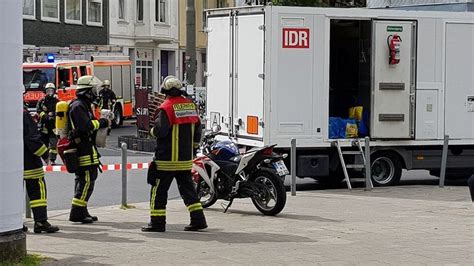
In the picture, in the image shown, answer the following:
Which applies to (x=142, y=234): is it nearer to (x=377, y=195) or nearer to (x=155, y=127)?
(x=155, y=127)

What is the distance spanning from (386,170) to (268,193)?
476cm

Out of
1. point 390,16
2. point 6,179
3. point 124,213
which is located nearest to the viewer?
point 6,179

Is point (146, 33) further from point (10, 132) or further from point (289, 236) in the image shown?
point (10, 132)

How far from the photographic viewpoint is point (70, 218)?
11.2 meters

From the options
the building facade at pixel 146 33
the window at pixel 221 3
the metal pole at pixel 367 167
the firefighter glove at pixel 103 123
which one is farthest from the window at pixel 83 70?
the window at pixel 221 3

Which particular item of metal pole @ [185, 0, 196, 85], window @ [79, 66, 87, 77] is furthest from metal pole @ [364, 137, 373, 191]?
window @ [79, 66, 87, 77]

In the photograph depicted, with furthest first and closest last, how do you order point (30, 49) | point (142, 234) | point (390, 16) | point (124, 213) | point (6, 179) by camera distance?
point (30, 49)
point (390, 16)
point (124, 213)
point (142, 234)
point (6, 179)

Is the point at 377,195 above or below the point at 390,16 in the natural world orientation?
below

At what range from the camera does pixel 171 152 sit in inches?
410

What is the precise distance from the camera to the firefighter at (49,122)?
19.7 meters

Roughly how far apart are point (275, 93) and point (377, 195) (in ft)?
7.74

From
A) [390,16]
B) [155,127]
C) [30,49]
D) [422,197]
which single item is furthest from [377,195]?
[30,49]

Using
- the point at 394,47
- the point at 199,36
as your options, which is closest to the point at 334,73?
the point at 394,47

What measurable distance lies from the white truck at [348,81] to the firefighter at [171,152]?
4501mm
